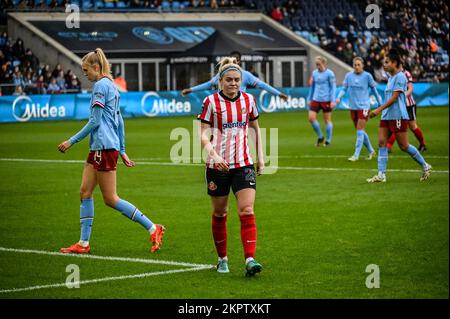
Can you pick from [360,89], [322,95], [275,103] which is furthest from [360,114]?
[275,103]

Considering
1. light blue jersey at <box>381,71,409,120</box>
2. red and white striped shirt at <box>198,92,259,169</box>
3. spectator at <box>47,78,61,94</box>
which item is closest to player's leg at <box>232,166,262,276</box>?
red and white striped shirt at <box>198,92,259,169</box>

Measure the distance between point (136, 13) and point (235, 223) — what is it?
42312 mm

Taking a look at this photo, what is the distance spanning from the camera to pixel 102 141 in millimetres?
11164

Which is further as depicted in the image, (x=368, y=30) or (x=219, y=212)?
(x=368, y=30)

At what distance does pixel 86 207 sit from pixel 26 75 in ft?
106

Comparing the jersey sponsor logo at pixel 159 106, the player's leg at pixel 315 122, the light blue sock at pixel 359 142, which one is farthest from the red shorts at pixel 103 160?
the jersey sponsor logo at pixel 159 106

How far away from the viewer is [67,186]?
18391mm

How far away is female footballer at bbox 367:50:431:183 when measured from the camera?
17172mm

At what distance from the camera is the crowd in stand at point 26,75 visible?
4162 centimetres

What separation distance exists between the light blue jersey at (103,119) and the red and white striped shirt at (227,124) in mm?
1592

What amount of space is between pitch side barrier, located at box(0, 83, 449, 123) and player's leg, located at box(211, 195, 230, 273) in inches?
1152

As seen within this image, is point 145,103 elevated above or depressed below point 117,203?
A: above

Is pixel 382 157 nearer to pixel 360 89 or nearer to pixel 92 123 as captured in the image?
pixel 360 89

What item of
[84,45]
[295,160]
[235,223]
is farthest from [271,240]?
[84,45]
